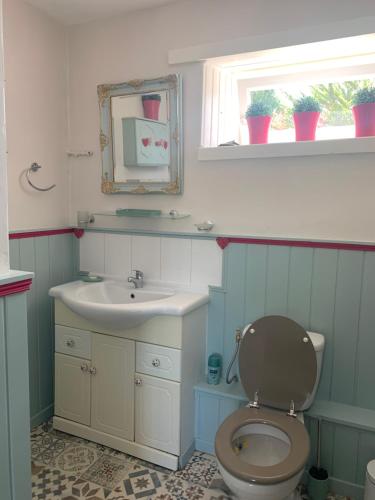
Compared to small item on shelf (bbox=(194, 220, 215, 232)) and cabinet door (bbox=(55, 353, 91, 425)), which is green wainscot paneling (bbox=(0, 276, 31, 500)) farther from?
small item on shelf (bbox=(194, 220, 215, 232))

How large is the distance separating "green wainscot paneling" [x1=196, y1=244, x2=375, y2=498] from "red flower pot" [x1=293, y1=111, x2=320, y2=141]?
0.56m

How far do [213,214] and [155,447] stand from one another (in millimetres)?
1242

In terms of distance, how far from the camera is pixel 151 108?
2.23 metres

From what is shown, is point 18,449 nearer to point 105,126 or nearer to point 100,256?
point 100,256

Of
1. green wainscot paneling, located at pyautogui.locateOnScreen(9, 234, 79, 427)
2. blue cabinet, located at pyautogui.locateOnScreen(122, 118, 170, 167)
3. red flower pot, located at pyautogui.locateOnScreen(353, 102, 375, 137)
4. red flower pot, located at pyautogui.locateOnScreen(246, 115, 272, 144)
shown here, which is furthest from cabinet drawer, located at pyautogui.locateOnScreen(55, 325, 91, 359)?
red flower pot, located at pyautogui.locateOnScreen(353, 102, 375, 137)

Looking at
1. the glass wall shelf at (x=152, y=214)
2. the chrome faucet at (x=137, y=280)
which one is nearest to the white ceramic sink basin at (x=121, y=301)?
the chrome faucet at (x=137, y=280)

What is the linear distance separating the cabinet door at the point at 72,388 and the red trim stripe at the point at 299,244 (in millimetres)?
999

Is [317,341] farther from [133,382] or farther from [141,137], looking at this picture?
[141,137]

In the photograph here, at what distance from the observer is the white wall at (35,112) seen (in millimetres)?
2115

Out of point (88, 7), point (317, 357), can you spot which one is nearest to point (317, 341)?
point (317, 357)

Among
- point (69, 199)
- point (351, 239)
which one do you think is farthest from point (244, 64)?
point (69, 199)

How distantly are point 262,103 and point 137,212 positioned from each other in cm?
90

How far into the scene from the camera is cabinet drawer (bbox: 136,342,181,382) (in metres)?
1.93

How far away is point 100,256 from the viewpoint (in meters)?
2.50
